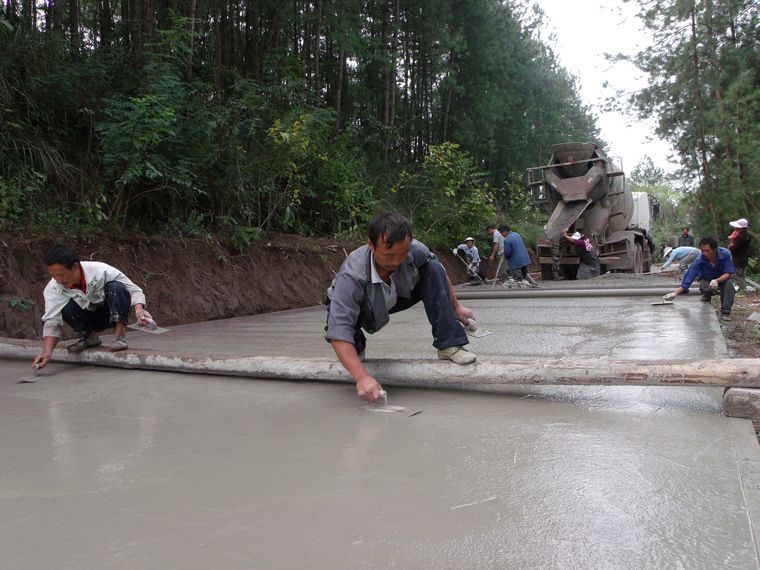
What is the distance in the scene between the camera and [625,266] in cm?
1409

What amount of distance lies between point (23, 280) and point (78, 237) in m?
0.91

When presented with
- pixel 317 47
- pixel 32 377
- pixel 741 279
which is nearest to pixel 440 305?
pixel 32 377

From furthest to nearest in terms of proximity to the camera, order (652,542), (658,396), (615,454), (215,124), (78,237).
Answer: (215,124) → (78,237) → (658,396) → (615,454) → (652,542)

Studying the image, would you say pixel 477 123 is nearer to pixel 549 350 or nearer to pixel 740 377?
pixel 549 350

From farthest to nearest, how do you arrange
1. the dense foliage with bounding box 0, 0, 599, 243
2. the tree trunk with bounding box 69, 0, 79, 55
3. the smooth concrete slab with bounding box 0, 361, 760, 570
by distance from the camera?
the tree trunk with bounding box 69, 0, 79, 55 < the dense foliage with bounding box 0, 0, 599, 243 < the smooth concrete slab with bounding box 0, 361, 760, 570

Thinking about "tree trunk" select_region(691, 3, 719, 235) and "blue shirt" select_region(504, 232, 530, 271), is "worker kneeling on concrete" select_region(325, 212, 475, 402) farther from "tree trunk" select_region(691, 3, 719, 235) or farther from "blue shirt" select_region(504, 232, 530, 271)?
"tree trunk" select_region(691, 3, 719, 235)

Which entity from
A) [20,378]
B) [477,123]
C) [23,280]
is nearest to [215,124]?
[23,280]

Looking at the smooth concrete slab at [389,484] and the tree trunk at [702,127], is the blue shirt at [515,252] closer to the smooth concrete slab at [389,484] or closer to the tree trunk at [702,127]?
the tree trunk at [702,127]

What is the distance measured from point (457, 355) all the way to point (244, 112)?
7.79 meters

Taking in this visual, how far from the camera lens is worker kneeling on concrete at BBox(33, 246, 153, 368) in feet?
13.3

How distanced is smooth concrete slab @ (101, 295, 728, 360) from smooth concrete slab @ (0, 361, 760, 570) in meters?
1.03

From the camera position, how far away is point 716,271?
6.73 meters

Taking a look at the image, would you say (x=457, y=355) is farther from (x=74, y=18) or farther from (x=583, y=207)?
(x=583, y=207)

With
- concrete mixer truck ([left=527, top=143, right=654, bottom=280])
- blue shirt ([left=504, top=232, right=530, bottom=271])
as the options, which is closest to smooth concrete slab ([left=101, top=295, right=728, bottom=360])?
blue shirt ([left=504, top=232, right=530, bottom=271])
